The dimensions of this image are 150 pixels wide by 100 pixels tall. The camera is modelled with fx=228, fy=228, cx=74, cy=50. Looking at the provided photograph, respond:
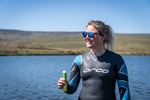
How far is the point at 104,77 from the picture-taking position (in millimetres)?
4375

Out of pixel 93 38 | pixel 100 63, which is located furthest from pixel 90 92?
pixel 93 38

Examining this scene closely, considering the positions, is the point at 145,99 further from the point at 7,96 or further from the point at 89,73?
the point at 89,73

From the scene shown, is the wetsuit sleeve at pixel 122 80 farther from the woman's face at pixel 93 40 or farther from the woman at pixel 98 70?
the woman's face at pixel 93 40

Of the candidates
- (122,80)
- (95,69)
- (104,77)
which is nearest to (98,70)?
(95,69)

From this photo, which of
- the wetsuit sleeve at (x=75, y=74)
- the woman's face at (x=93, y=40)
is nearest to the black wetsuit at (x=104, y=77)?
the wetsuit sleeve at (x=75, y=74)

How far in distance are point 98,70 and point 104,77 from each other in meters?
0.18

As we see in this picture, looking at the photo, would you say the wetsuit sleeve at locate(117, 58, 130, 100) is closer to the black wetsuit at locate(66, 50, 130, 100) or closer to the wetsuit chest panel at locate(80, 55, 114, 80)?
the black wetsuit at locate(66, 50, 130, 100)

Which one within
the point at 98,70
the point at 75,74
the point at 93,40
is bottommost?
the point at 75,74

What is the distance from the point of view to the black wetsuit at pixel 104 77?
4395 millimetres

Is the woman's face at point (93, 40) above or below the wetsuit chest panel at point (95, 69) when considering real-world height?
above

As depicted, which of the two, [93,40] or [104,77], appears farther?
[93,40]

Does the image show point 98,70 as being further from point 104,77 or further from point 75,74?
point 75,74

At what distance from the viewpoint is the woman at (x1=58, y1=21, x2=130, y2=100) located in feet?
14.4

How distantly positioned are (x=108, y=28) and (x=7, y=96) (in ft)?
56.6
